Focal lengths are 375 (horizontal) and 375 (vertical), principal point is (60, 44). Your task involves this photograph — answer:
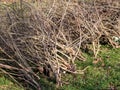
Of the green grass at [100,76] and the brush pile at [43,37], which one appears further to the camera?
the brush pile at [43,37]

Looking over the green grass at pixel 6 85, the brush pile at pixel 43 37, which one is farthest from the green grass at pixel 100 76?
the green grass at pixel 6 85

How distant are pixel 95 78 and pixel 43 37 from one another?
1.20 metres

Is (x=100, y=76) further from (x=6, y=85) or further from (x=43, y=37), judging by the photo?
Answer: (x=6, y=85)

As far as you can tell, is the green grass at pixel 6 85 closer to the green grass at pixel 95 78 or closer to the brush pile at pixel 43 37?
the green grass at pixel 95 78

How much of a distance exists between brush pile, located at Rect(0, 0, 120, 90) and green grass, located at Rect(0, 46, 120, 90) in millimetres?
150

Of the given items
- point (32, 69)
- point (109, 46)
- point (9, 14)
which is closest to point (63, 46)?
point (32, 69)

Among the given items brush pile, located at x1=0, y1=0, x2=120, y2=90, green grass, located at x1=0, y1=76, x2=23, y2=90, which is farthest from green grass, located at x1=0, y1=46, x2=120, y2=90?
brush pile, located at x1=0, y1=0, x2=120, y2=90

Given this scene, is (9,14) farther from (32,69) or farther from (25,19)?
(32,69)

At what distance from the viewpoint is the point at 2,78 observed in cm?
688

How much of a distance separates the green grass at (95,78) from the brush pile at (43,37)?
0.49ft

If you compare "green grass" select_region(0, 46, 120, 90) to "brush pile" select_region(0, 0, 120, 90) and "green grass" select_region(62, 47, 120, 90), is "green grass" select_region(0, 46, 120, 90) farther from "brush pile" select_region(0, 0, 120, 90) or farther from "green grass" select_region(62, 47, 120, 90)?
"brush pile" select_region(0, 0, 120, 90)

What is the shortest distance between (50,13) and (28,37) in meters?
0.90

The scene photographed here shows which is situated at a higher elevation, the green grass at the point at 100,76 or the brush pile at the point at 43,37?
the brush pile at the point at 43,37

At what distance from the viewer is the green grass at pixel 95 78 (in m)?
6.48
